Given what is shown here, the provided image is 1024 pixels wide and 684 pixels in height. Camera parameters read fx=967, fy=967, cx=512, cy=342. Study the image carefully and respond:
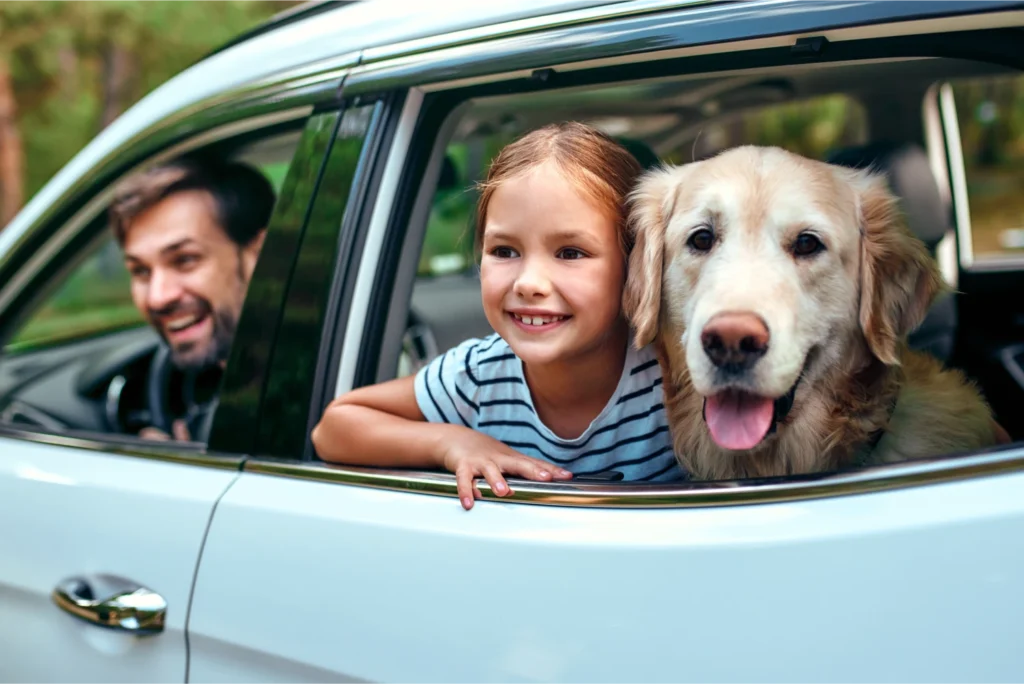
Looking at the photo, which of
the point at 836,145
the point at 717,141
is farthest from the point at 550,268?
the point at 836,145

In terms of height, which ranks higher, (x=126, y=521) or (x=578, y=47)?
(x=578, y=47)

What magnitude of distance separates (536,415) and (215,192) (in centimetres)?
132

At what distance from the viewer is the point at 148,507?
1865 millimetres

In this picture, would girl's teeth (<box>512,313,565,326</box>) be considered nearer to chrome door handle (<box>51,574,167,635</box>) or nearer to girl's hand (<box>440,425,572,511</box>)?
girl's hand (<box>440,425,572,511</box>)

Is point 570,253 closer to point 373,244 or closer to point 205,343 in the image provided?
point 373,244

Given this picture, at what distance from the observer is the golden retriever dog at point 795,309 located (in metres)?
1.49

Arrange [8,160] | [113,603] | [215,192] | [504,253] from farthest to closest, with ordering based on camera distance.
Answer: [8,160], [215,192], [113,603], [504,253]

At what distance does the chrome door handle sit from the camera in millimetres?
1771

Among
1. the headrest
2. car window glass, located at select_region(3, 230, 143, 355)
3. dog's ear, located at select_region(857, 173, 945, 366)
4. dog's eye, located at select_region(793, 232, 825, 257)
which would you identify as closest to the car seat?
the headrest

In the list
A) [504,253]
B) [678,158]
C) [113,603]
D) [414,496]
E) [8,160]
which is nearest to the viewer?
[414,496]

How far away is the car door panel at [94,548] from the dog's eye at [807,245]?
1.10 m

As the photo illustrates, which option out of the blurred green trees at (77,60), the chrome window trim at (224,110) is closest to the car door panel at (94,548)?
the chrome window trim at (224,110)

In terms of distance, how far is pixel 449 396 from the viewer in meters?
1.83

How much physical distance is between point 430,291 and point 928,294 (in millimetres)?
2269
